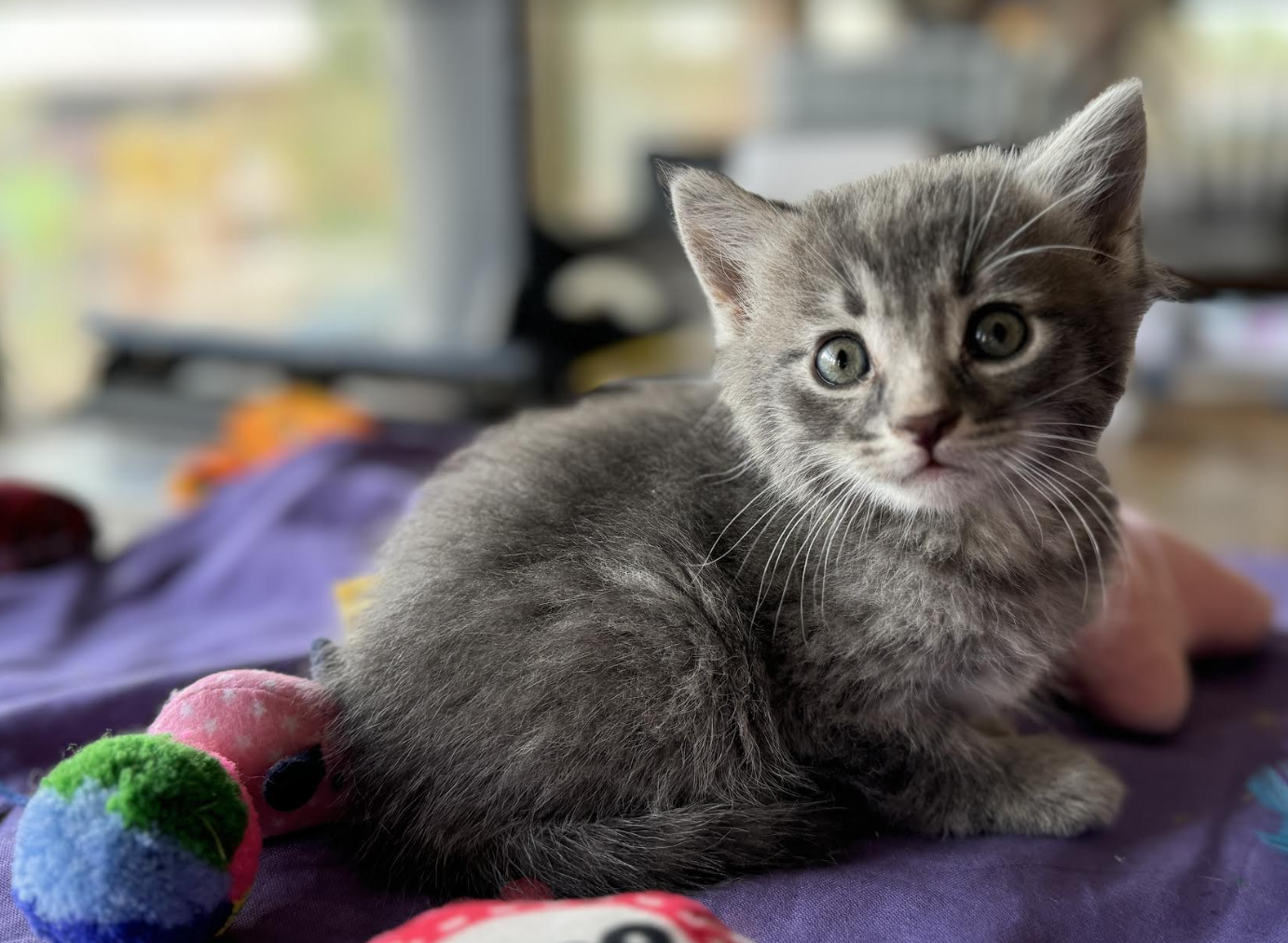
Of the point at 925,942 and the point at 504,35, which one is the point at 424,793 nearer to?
the point at 925,942

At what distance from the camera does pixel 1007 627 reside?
1044 millimetres

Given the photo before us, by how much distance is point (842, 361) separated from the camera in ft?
3.28

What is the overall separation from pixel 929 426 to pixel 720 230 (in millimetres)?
345

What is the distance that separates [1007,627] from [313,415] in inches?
76.6

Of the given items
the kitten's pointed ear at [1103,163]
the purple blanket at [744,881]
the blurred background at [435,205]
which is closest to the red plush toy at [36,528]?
the purple blanket at [744,881]

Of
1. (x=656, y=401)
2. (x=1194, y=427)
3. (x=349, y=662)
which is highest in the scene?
(x=656, y=401)

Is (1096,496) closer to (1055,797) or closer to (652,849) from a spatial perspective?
(1055,797)

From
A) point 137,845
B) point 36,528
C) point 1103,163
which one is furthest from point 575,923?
point 36,528

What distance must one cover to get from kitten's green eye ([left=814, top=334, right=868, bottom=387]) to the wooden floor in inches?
61.2

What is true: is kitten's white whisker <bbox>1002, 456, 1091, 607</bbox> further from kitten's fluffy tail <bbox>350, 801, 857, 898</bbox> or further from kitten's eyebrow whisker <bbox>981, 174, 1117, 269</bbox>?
kitten's fluffy tail <bbox>350, 801, 857, 898</bbox>

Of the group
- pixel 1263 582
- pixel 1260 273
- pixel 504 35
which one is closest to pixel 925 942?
pixel 1263 582

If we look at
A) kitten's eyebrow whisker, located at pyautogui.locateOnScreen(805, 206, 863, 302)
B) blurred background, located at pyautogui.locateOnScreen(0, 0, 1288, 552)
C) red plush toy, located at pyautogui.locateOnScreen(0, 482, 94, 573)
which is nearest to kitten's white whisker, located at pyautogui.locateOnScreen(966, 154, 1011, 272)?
kitten's eyebrow whisker, located at pyautogui.locateOnScreen(805, 206, 863, 302)

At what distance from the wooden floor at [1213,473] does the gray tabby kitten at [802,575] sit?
4.71ft

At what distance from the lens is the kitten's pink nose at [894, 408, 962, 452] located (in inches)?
35.6
